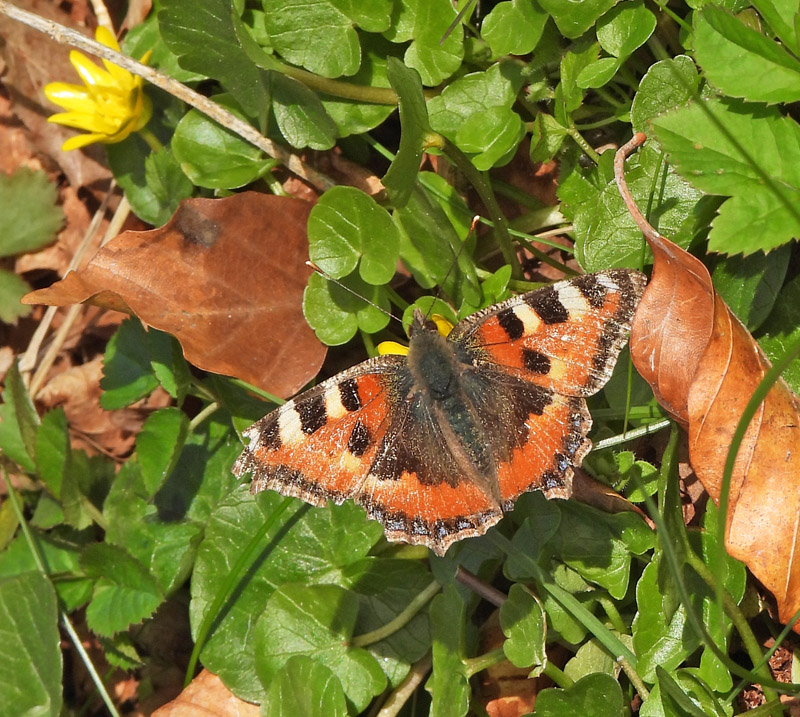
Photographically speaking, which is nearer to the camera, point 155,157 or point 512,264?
point 512,264

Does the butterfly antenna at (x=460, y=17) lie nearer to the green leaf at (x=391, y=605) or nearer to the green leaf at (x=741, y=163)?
the green leaf at (x=741, y=163)

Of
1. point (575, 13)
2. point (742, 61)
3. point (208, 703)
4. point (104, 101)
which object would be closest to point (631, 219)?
point (742, 61)

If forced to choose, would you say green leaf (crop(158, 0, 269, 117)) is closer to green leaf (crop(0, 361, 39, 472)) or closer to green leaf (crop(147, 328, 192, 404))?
green leaf (crop(147, 328, 192, 404))

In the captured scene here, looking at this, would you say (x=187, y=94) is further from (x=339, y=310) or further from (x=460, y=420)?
(x=460, y=420)

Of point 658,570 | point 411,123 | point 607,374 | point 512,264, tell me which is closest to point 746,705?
point 658,570

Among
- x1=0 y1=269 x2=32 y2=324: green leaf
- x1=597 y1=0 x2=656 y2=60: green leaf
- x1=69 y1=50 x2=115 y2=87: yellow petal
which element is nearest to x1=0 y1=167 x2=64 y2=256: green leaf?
x1=0 y1=269 x2=32 y2=324: green leaf

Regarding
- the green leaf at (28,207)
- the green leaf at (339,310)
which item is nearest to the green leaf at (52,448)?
the green leaf at (28,207)

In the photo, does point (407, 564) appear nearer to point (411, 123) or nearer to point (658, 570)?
point (658, 570)
